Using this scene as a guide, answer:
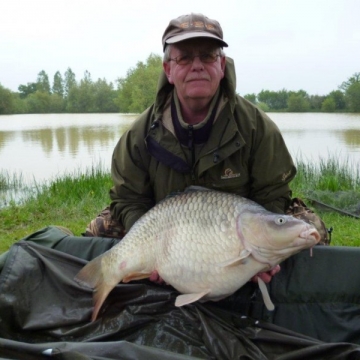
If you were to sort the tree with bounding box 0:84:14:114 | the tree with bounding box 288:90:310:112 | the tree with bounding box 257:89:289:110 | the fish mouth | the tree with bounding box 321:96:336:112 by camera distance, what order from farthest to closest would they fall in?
1. the tree with bounding box 257:89:289:110
2. the tree with bounding box 288:90:310:112
3. the tree with bounding box 0:84:14:114
4. the tree with bounding box 321:96:336:112
5. the fish mouth

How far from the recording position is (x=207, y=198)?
1612 mm

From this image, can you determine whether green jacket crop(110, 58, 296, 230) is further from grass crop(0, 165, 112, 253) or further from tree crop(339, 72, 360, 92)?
tree crop(339, 72, 360, 92)

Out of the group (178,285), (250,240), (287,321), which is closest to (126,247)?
(178,285)

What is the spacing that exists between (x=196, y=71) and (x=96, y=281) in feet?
2.74

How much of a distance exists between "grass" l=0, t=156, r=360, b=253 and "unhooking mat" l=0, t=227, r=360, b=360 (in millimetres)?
964

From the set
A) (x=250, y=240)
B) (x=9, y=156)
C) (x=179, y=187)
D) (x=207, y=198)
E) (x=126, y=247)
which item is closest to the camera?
(x=250, y=240)

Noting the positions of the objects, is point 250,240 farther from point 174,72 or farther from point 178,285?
point 174,72

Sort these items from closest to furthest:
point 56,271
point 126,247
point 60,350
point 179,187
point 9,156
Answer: point 60,350 < point 126,247 < point 56,271 < point 179,187 < point 9,156

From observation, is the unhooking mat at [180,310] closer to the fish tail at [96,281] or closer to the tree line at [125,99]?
the fish tail at [96,281]

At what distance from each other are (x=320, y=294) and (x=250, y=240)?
19.1 inches

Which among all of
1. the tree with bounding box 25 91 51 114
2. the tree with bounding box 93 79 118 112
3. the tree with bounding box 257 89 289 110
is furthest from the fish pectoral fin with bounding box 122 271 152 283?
the tree with bounding box 25 91 51 114

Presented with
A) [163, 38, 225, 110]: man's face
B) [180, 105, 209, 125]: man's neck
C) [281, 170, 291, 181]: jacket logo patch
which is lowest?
[281, 170, 291, 181]: jacket logo patch

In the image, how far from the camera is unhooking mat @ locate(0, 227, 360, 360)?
1.63 meters

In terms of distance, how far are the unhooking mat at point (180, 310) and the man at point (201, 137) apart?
34 cm
